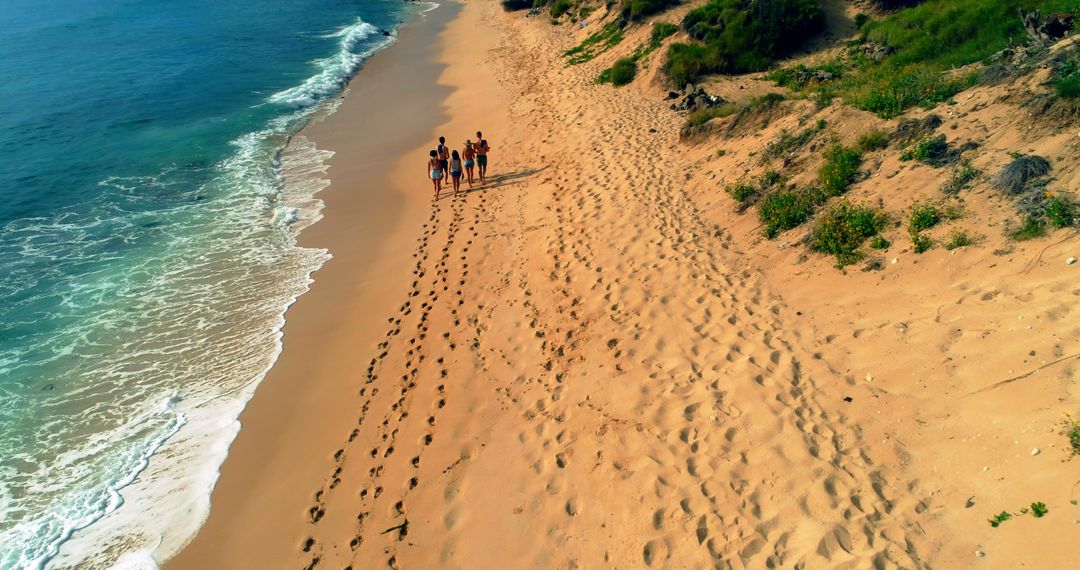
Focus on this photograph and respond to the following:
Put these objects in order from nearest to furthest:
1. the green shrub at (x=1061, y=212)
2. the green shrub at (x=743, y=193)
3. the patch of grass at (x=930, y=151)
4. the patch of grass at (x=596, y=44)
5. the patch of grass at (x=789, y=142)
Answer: the green shrub at (x=1061, y=212)
the patch of grass at (x=930, y=151)
the green shrub at (x=743, y=193)
the patch of grass at (x=789, y=142)
the patch of grass at (x=596, y=44)

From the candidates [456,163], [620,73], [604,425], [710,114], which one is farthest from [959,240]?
[620,73]

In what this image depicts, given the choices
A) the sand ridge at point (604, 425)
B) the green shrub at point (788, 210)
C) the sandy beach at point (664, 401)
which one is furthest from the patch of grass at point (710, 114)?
the green shrub at point (788, 210)

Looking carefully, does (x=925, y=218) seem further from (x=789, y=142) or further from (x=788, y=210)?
(x=789, y=142)

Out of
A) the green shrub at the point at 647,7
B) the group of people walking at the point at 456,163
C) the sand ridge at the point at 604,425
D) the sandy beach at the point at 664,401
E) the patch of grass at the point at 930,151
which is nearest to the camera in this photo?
the sandy beach at the point at 664,401

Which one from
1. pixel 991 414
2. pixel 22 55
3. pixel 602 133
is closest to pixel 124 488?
pixel 991 414

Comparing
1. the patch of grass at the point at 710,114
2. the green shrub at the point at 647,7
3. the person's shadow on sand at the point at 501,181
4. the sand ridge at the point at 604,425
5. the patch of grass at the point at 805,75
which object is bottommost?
the sand ridge at the point at 604,425

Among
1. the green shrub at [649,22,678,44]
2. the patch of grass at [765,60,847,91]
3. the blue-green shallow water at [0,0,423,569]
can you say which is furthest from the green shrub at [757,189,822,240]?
the green shrub at [649,22,678,44]

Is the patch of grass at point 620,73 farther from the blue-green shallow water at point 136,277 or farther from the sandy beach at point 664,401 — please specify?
the blue-green shallow water at point 136,277
